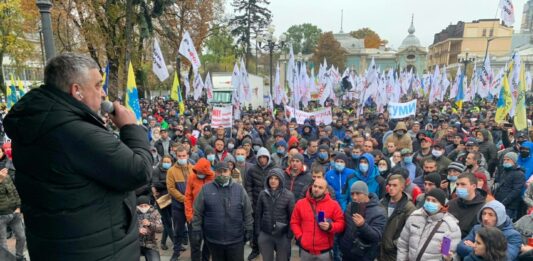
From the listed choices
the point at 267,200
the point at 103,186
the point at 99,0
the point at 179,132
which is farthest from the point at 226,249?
the point at 99,0

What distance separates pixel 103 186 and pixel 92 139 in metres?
0.21

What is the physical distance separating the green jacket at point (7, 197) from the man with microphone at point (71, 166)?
4399 mm

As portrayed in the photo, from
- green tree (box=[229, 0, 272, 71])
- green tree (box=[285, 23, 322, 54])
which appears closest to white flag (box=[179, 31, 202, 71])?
green tree (box=[229, 0, 272, 71])

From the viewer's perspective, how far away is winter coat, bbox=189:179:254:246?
15.6ft

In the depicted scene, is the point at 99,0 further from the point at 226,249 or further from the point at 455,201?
the point at 455,201

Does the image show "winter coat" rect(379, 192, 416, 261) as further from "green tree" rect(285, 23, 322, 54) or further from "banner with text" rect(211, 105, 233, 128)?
"green tree" rect(285, 23, 322, 54)

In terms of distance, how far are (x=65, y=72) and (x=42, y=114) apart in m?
0.21

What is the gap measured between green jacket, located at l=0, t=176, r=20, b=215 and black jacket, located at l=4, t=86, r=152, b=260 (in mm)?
4451

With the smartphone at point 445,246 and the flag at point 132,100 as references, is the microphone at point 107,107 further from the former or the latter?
the flag at point 132,100

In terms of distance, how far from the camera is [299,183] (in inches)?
235

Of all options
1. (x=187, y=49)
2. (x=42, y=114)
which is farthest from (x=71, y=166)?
(x=187, y=49)

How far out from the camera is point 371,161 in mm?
6637

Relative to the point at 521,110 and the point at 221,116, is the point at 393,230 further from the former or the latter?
the point at 521,110

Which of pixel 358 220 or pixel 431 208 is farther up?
pixel 431 208
